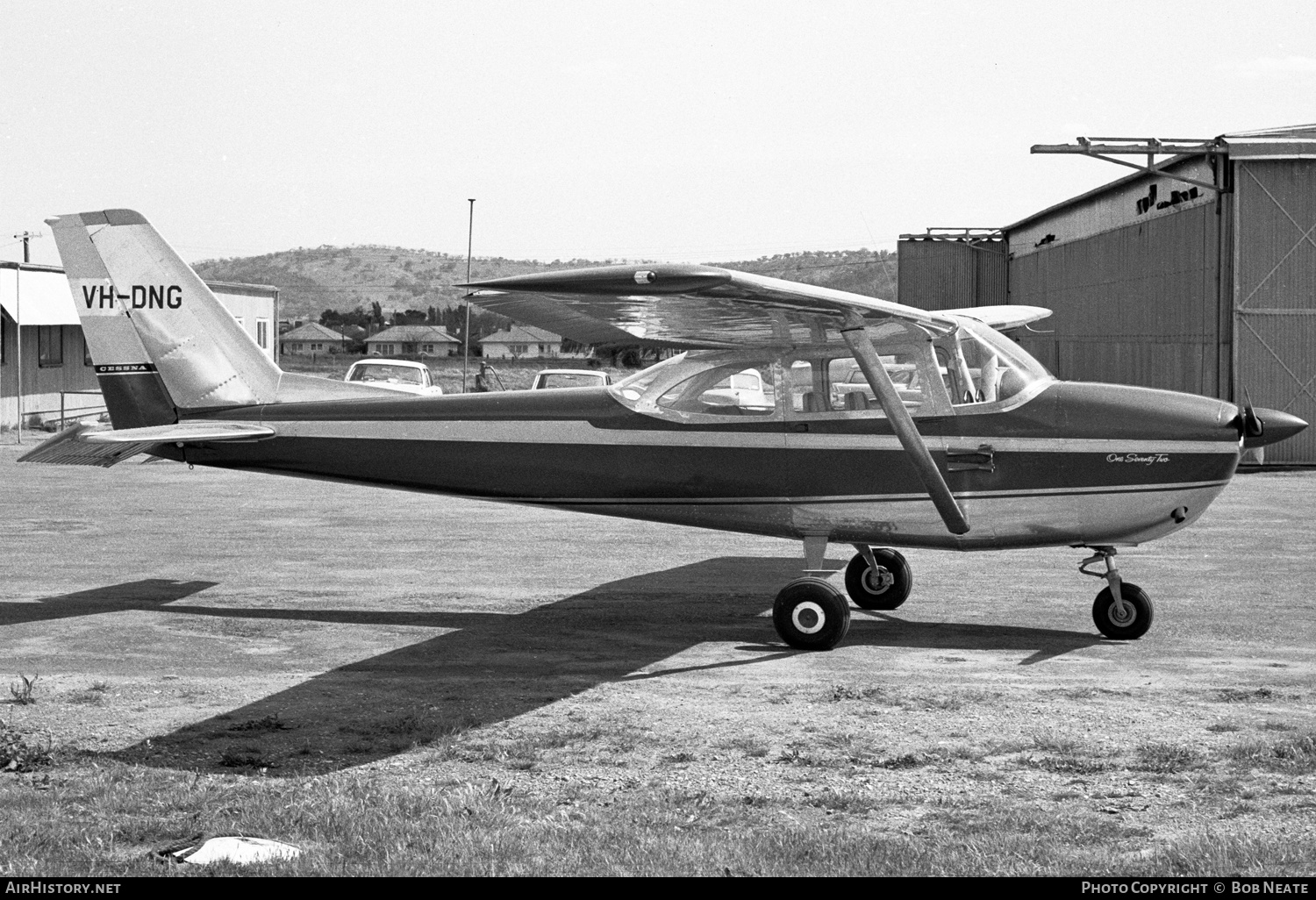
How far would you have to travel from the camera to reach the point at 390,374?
92.1 ft

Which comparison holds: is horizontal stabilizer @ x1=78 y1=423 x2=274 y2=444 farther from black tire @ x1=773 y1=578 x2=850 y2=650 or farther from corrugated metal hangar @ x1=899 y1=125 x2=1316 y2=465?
corrugated metal hangar @ x1=899 y1=125 x2=1316 y2=465

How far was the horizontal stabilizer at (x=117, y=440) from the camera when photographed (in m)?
9.41

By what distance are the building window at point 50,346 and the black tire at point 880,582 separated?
30.2 meters

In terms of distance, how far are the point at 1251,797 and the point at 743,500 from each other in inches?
172

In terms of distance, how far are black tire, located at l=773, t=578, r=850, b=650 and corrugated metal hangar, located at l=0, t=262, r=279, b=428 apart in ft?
82.4

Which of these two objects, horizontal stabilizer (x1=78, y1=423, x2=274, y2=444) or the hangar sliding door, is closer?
horizontal stabilizer (x1=78, y1=423, x2=274, y2=444)

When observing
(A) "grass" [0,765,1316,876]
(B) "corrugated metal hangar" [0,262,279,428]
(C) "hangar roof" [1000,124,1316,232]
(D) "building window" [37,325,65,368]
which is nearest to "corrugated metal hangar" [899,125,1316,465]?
(C) "hangar roof" [1000,124,1316,232]

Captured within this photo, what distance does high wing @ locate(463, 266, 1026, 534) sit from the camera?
6.91 metres

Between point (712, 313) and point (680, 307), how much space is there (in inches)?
11.5

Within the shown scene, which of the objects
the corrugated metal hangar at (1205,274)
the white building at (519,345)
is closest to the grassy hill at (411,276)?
the white building at (519,345)

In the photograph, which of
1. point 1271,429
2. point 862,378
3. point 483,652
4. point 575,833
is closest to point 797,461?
point 862,378

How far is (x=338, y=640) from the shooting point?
8977 mm

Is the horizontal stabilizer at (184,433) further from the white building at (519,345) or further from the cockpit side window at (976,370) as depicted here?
the white building at (519,345)

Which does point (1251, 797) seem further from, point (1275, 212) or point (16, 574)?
point (1275, 212)
